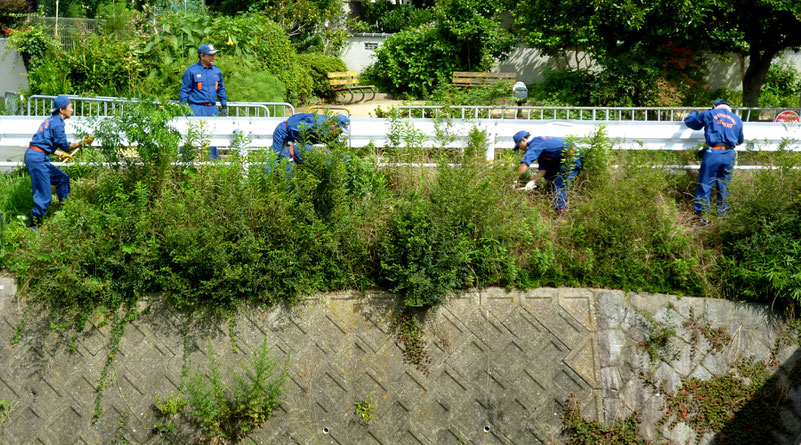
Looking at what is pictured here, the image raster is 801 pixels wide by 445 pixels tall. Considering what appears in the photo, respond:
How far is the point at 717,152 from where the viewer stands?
8.58m

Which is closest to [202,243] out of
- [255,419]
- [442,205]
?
[255,419]

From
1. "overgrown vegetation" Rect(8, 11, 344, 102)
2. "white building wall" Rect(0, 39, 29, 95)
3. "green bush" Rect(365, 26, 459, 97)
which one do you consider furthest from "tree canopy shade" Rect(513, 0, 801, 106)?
"white building wall" Rect(0, 39, 29, 95)

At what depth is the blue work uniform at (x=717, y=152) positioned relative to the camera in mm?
8547

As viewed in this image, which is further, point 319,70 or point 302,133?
point 319,70

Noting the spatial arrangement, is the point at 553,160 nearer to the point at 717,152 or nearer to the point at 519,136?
the point at 519,136

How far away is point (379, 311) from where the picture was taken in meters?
7.66

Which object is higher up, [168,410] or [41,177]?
[41,177]

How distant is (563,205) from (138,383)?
4973 millimetres

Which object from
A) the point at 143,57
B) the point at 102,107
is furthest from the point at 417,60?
the point at 102,107

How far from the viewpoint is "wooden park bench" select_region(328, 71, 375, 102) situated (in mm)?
16062

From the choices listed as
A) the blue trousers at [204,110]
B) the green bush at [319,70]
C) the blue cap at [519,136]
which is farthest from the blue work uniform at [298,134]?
the green bush at [319,70]

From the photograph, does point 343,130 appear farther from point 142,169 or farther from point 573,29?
point 573,29

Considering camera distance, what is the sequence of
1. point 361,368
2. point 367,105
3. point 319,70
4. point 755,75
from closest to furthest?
1. point 361,368
2. point 755,75
3. point 367,105
4. point 319,70

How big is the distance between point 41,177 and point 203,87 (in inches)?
103
